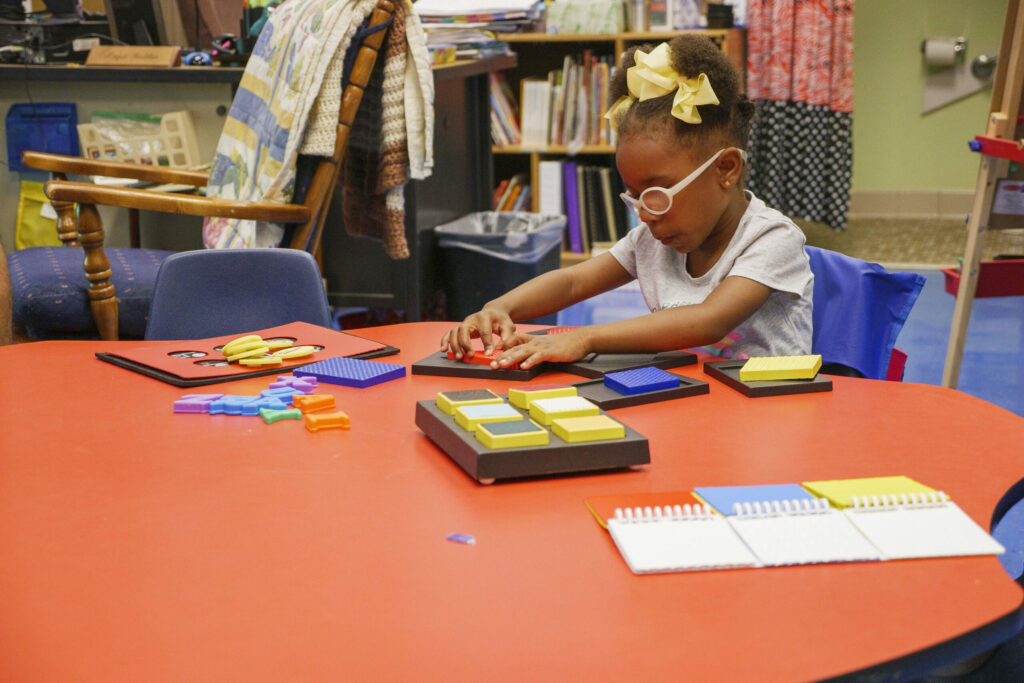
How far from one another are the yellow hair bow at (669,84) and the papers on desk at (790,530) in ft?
2.37

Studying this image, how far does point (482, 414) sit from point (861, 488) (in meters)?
0.33

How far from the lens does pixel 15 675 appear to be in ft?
1.87

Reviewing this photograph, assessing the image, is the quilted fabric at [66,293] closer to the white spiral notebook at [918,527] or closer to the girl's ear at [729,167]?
the girl's ear at [729,167]

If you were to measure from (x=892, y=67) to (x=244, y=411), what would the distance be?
5071 millimetres

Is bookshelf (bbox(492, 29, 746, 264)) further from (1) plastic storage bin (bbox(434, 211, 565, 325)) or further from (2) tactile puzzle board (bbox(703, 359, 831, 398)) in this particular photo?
(2) tactile puzzle board (bbox(703, 359, 831, 398))

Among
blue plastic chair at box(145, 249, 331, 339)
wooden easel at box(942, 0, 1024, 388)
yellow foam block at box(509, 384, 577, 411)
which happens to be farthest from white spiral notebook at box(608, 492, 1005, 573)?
wooden easel at box(942, 0, 1024, 388)

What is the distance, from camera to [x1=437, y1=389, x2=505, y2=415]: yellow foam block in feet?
3.09

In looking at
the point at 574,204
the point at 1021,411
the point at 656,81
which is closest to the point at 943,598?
the point at 656,81

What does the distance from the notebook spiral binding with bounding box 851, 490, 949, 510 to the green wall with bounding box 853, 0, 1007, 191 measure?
5041 mm

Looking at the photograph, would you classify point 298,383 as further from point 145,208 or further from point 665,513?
point 145,208

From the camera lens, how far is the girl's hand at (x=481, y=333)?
4.13ft

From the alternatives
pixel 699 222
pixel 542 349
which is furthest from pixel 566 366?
pixel 699 222

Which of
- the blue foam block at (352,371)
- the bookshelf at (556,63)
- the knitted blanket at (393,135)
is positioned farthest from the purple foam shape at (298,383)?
the bookshelf at (556,63)

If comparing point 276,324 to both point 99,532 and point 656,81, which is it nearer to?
point 656,81
